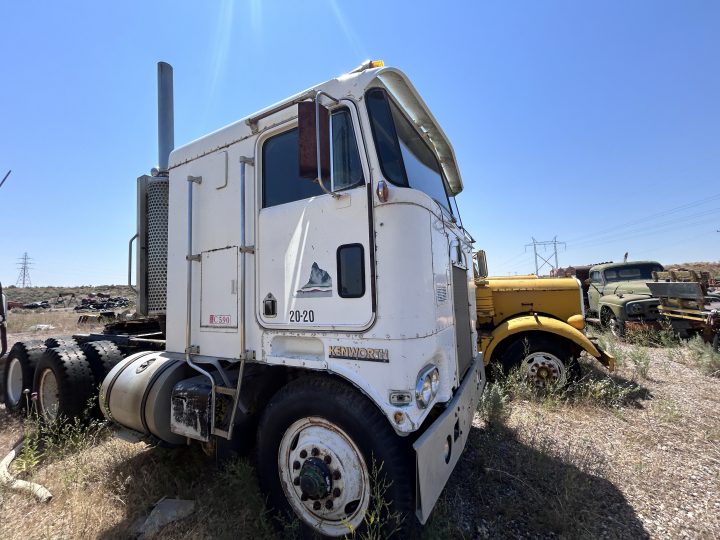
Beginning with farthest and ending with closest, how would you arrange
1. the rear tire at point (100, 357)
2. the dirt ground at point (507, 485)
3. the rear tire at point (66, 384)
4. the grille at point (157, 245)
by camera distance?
the rear tire at point (100, 357) < the rear tire at point (66, 384) < the grille at point (157, 245) < the dirt ground at point (507, 485)

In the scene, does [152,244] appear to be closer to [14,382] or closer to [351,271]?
[351,271]

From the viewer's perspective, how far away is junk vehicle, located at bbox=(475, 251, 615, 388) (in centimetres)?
539

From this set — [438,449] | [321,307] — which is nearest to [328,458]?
[438,449]

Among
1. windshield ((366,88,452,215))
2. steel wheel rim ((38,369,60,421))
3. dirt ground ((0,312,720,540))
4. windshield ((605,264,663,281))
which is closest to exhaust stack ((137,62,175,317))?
dirt ground ((0,312,720,540))

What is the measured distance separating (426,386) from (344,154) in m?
1.63

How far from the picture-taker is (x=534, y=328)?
215 inches

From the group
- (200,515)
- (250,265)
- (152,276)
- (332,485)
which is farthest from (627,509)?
(152,276)

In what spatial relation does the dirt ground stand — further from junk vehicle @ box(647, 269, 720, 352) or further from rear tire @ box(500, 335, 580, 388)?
junk vehicle @ box(647, 269, 720, 352)

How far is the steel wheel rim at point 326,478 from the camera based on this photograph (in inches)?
92.8

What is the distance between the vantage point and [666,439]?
414cm

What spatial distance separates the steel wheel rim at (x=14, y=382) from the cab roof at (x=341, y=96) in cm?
471

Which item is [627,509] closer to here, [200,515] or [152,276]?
[200,515]

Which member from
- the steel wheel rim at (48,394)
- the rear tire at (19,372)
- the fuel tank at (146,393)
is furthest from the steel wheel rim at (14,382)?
the fuel tank at (146,393)

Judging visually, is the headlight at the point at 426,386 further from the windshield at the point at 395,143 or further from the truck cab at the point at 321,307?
the windshield at the point at 395,143
